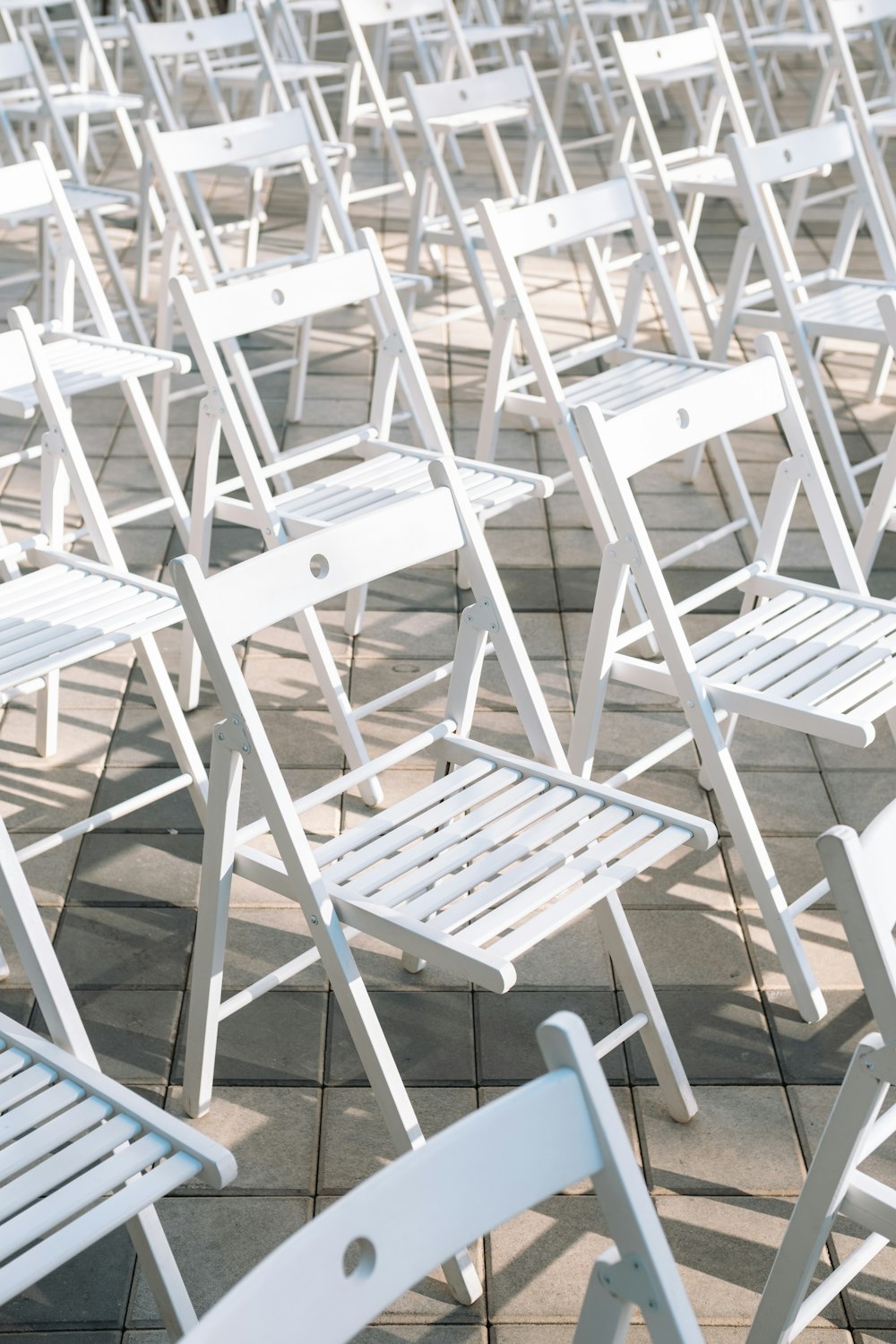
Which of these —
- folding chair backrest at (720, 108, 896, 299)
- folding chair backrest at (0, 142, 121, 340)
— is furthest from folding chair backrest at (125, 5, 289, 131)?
folding chair backrest at (720, 108, 896, 299)

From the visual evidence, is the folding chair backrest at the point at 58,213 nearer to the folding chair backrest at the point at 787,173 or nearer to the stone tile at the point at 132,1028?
the folding chair backrest at the point at 787,173

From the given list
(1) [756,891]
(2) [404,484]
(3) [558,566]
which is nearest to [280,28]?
(3) [558,566]

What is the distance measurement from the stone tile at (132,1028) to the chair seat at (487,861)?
1.97 ft

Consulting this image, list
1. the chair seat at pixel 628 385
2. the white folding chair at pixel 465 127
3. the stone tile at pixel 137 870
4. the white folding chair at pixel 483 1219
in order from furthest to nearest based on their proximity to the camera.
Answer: the white folding chair at pixel 465 127 < the chair seat at pixel 628 385 < the stone tile at pixel 137 870 < the white folding chair at pixel 483 1219

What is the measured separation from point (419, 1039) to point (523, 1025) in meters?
0.19

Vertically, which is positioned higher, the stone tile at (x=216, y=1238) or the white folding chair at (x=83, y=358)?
the white folding chair at (x=83, y=358)

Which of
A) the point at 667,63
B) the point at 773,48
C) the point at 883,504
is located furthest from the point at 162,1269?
the point at 773,48

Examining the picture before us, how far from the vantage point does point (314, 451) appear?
3.57 m

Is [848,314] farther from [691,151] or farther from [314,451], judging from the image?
A: [691,151]

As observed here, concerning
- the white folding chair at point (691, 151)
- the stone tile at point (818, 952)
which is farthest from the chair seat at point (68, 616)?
the white folding chair at point (691, 151)

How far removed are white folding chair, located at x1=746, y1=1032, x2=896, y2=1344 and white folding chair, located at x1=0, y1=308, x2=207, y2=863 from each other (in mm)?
1338

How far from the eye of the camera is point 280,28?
9.31 metres

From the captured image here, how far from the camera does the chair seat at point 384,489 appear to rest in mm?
3318

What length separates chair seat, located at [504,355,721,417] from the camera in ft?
12.5
